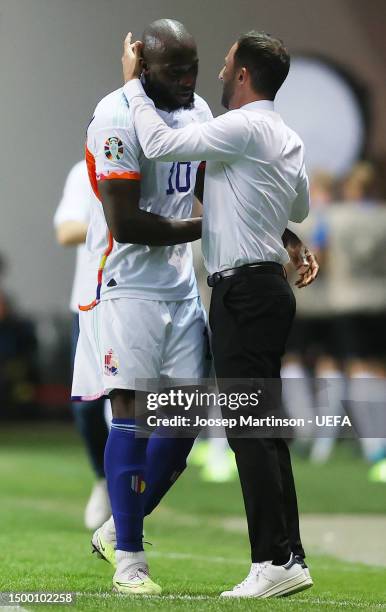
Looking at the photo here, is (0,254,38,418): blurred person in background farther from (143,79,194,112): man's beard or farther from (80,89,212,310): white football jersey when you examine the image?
(143,79,194,112): man's beard

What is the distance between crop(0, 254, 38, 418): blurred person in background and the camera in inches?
881

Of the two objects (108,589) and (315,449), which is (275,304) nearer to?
(108,589)

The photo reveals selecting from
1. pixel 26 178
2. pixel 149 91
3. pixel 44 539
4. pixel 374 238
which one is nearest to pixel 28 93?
pixel 26 178

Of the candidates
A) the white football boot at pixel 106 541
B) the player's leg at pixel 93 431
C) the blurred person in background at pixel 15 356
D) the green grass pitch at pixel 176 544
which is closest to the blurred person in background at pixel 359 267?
the green grass pitch at pixel 176 544

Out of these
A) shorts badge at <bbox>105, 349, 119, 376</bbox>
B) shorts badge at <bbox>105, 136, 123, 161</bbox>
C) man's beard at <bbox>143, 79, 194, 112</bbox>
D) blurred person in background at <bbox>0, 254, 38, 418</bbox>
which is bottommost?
blurred person in background at <bbox>0, 254, 38, 418</bbox>

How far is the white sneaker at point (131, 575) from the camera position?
15.8ft

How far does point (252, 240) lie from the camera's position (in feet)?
16.0

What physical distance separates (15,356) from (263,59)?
58.9 ft

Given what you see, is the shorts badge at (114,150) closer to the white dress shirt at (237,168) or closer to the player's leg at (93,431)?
the white dress shirt at (237,168)

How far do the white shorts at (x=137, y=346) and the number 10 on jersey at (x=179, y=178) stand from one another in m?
0.45

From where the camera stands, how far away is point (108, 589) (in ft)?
16.6

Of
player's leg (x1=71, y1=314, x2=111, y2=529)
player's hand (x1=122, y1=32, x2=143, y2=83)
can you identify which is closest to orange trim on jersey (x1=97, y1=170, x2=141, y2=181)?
player's hand (x1=122, y1=32, x2=143, y2=83)

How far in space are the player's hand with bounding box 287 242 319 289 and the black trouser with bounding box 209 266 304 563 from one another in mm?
203

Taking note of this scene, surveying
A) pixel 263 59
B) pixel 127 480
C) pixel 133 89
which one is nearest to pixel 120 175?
pixel 133 89
